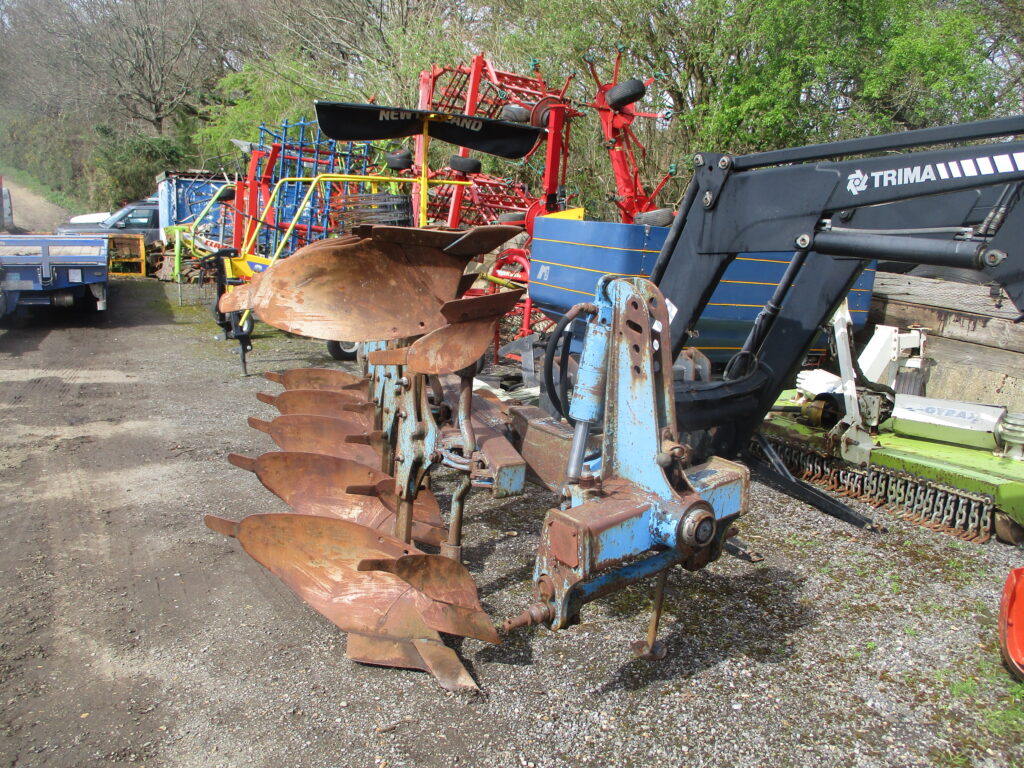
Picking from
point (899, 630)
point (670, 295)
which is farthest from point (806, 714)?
point (670, 295)

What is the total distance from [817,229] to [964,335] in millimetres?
4140

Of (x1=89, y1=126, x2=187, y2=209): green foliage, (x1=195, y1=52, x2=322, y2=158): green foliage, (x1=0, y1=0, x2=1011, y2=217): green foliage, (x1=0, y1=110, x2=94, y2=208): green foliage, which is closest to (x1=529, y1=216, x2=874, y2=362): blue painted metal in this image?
(x1=0, y1=0, x2=1011, y2=217): green foliage

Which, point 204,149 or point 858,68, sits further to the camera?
point 204,149

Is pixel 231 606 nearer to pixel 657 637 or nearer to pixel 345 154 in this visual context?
pixel 657 637

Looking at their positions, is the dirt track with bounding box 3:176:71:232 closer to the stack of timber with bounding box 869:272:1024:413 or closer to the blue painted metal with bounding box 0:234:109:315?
the blue painted metal with bounding box 0:234:109:315

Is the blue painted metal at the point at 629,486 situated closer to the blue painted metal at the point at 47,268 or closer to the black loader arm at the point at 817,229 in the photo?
the black loader arm at the point at 817,229

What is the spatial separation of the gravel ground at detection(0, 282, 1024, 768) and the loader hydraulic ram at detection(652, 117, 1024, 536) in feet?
2.79

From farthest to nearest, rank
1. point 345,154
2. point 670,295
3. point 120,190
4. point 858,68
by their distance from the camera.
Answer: point 120,190 < point 345,154 < point 858,68 < point 670,295

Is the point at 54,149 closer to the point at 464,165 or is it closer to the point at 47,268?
the point at 47,268

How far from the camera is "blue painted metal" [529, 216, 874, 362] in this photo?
5.45m

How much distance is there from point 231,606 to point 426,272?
1701 millimetres

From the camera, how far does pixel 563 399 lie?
3.39 meters

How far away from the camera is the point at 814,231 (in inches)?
138

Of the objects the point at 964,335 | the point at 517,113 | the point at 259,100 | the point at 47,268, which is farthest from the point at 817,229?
the point at 259,100
